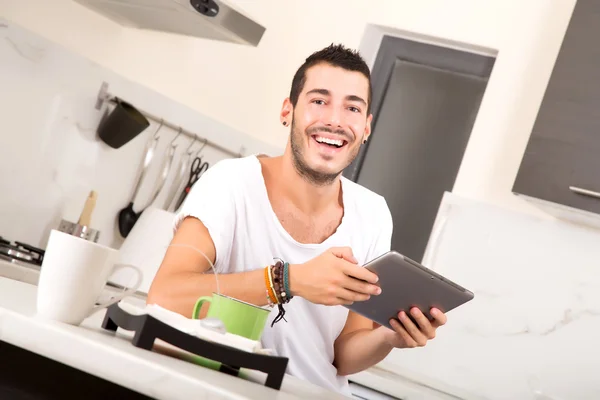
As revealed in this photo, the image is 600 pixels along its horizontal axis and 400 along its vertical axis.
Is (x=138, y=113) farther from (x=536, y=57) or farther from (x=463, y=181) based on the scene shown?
(x=536, y=57)

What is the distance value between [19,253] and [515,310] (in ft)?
5.57

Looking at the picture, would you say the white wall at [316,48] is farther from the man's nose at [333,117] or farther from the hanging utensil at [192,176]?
the man's nose at [333,117]

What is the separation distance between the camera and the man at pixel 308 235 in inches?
64.5

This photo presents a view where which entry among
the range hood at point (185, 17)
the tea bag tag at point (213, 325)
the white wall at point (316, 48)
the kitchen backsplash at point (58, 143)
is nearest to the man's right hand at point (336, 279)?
the tea bag tag at point (213, 325)

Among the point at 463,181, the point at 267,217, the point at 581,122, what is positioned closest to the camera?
the point at 267,217

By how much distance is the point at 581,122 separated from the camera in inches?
109

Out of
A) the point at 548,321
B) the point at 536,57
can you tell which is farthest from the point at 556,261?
the point at 536,57

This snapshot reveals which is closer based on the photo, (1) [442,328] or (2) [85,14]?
(2) [85,14]

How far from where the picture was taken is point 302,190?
6.70 ft

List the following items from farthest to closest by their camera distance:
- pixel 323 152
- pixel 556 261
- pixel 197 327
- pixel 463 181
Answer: pixel 463 181 < pixel 556 261 < pixel 323 152 < pixel 197 327

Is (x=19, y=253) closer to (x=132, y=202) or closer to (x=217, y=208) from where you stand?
(x=132, y=202)

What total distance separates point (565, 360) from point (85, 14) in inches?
78.8

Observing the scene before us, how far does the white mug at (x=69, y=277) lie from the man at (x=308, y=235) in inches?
20.9

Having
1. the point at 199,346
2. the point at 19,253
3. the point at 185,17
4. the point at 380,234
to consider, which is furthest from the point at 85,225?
the point at 199,346
